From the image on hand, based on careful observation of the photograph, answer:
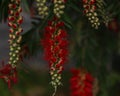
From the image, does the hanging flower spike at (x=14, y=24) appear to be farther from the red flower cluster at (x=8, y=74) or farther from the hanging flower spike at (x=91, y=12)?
the hanging flower spike at (x=91, y=12)

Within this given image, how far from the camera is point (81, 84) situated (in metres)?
4.07

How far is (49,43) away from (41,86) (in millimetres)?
5534

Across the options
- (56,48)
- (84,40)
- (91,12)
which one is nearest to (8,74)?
(56,48)

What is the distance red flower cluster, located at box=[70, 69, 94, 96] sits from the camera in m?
3.98

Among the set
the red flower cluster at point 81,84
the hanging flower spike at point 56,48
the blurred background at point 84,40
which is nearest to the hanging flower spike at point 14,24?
the hanging flower spike at point 56,48

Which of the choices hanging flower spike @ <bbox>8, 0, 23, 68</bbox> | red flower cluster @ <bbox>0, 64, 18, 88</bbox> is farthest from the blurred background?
hanging flower spike @ <bbox>8, 0, 23, 68</bbox>

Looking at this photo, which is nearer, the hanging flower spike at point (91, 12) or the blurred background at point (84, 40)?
the hanging flower spike at point (91, 12)

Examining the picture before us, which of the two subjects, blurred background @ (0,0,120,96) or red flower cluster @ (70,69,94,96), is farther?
red flower cluster @ (70,69,94,96)

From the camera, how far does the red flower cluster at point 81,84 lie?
3.98 m

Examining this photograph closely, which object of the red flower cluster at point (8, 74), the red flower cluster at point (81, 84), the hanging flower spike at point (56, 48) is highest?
the hanging flower spike at point (56, 48)

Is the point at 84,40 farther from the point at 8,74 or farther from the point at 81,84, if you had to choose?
the point at 8,74

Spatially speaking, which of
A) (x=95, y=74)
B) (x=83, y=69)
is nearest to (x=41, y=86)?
(x=95, y=74)

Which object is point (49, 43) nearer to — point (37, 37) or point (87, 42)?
point (37, 37)

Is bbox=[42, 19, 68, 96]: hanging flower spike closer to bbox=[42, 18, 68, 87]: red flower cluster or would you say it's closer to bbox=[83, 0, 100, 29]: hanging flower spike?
bbox=[42, 18, 68, 87]: red flower cluster
